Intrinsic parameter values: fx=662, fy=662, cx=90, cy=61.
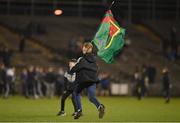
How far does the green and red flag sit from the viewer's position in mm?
23609

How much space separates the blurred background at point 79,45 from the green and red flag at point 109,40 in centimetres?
1405

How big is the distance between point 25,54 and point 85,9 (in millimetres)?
11678

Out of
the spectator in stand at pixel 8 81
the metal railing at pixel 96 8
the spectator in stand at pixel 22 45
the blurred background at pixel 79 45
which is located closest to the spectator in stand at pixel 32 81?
the blurred background at pixel 79 45

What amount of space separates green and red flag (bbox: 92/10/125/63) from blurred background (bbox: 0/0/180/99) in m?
14.1

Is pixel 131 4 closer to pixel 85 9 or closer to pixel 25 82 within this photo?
pixel 85 9

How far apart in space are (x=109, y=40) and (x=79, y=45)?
2519 centimetres

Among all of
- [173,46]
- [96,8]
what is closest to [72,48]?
[173,46]

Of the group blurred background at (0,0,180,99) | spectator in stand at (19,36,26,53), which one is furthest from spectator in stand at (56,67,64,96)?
spectator in stand at (19,36,26,53)

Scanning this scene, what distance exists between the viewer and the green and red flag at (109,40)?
23.6 meters

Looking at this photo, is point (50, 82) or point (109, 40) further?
point (50, 82)

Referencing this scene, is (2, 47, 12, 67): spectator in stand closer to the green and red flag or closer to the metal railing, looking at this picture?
the metal railing

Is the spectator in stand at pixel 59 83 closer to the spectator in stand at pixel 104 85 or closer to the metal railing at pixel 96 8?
the spectator in stand at pixel 104 85

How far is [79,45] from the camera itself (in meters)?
49.4

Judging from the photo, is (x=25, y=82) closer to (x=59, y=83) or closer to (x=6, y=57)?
(x=59, y=83)
